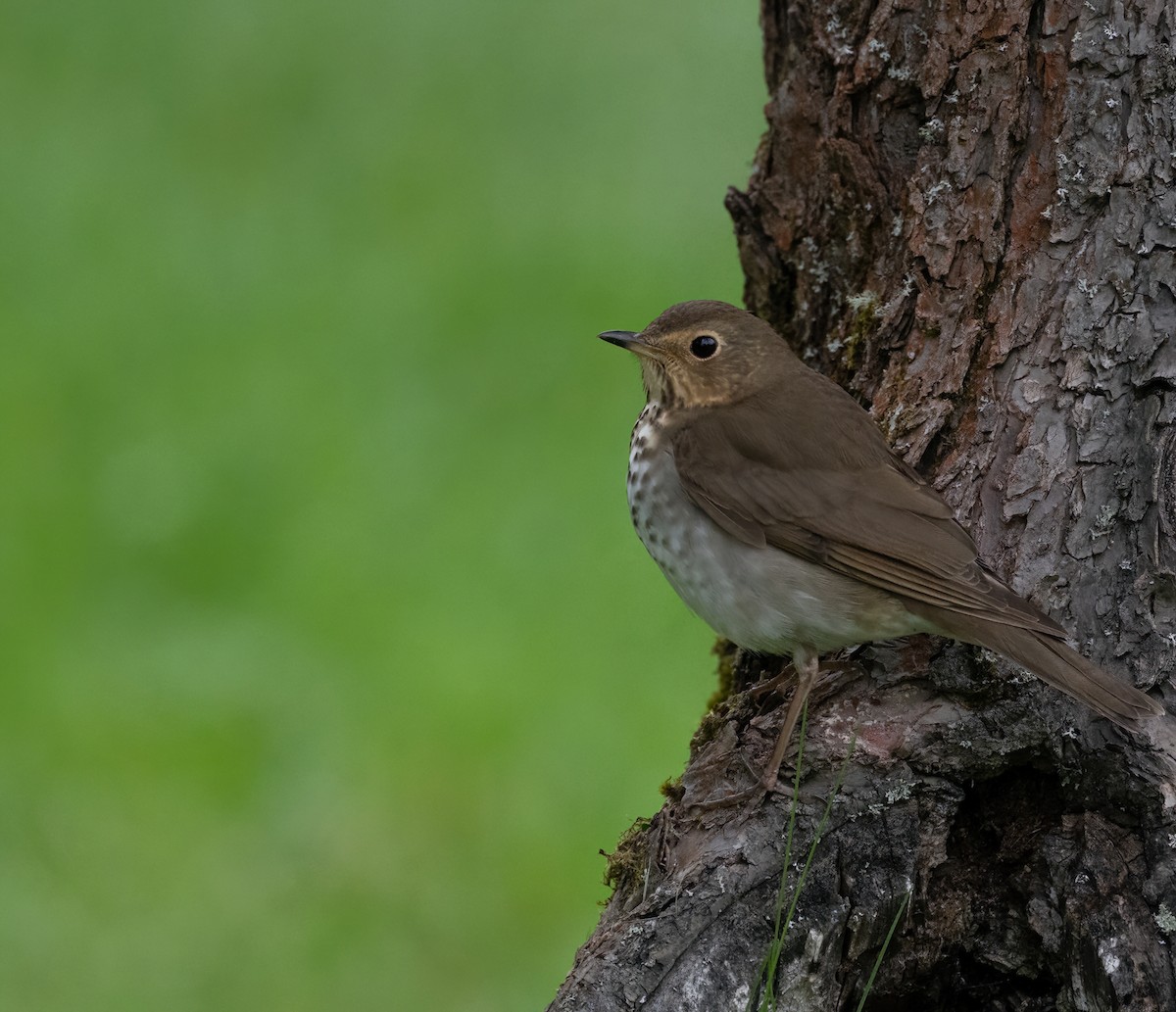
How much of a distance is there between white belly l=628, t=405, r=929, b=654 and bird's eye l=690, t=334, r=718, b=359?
307 millimetres

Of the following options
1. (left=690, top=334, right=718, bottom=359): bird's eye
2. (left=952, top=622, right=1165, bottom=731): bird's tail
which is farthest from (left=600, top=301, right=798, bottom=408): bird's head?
(left=952, top=622, right=1165, bottom=731): bird's tail

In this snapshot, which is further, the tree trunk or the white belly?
the white belly

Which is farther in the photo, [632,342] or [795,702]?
[632,342]

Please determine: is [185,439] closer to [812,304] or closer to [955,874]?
[812,304]

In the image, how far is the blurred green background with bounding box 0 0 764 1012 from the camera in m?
5.67

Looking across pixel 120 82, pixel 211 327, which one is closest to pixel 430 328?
pixel 211 327

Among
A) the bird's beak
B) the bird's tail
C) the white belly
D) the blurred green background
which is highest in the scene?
the blurred green background

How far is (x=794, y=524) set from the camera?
4.00 meters

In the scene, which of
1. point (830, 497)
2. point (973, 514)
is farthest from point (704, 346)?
point (973, 514)

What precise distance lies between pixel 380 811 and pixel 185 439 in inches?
82.6

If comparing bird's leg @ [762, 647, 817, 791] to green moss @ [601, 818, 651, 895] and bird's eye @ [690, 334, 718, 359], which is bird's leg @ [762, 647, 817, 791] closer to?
green moss @ [601, 818, 651, 895]

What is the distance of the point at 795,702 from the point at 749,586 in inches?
12.2

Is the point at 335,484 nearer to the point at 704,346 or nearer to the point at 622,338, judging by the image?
the point at 622,338

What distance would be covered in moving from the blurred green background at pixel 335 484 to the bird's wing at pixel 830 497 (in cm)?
201
